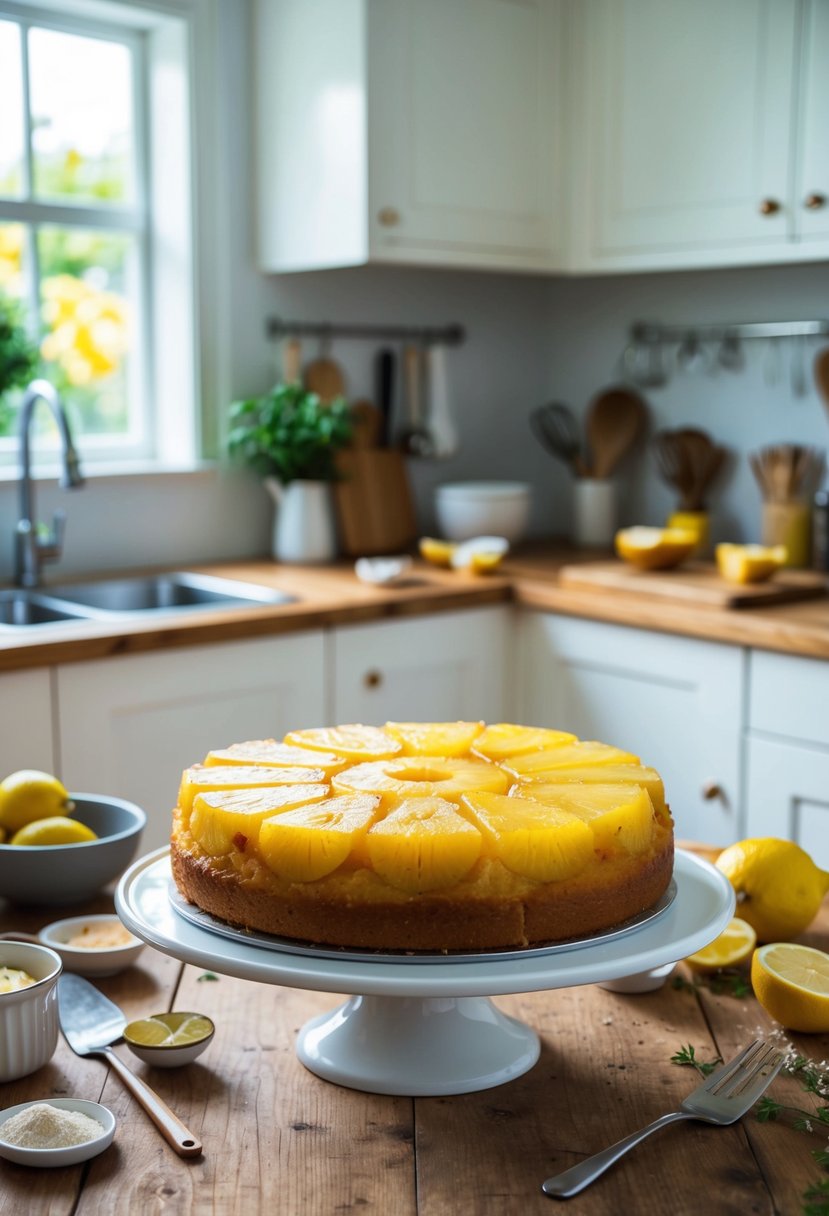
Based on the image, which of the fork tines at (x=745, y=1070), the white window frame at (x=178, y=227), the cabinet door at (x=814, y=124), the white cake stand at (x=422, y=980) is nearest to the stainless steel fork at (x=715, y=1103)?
the fork tines at (x=745, y=1070)

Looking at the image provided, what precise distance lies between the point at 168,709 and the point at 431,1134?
1473mm

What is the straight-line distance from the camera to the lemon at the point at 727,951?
1162 millimetres

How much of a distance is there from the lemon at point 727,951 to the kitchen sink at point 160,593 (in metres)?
1.51

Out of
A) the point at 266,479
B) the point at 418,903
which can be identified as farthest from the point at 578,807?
the point at 266,479

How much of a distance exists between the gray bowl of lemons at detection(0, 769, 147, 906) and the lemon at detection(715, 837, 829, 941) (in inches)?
22.5

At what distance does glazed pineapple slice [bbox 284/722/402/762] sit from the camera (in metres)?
1.12

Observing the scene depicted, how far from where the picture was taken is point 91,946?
1.16m

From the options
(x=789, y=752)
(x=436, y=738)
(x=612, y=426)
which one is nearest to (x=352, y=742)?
(x=436, y=738)

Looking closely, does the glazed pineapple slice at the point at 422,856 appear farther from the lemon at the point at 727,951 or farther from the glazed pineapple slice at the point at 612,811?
the lemon at the point at 727,951

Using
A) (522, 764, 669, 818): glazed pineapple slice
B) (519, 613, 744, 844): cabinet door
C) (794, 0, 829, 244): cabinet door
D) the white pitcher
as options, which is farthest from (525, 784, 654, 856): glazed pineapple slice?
the white pitcher

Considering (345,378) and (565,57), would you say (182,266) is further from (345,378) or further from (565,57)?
(565,57)

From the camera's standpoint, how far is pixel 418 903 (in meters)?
0.92

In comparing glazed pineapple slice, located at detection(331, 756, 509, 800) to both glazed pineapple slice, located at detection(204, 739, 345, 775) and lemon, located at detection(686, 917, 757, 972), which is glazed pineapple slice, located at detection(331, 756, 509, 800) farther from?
lemon, located at detection(686, 917, 757, 972)

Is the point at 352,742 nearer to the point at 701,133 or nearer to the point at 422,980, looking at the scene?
the point at 422,980
